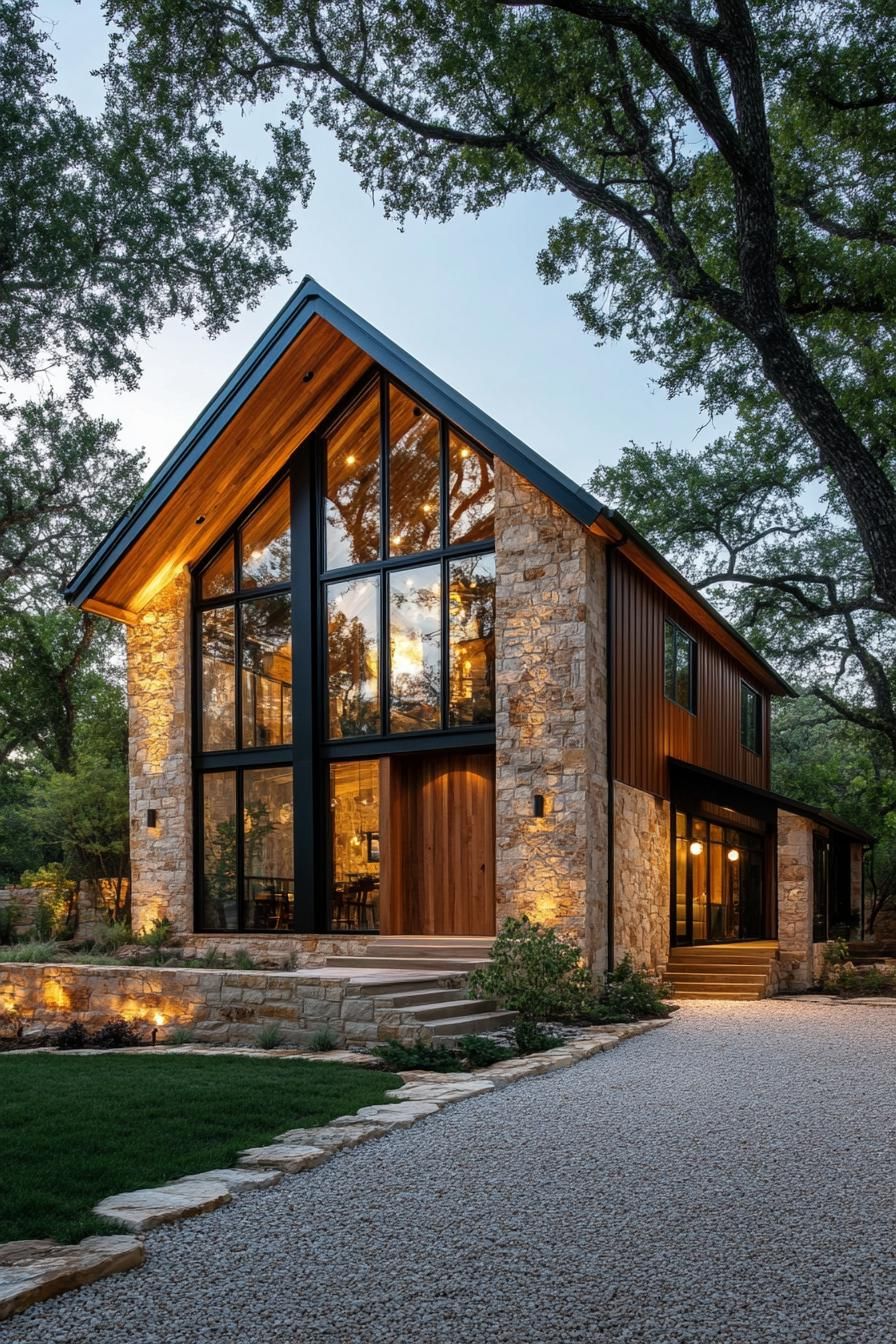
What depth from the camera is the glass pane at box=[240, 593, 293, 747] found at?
47.9ft

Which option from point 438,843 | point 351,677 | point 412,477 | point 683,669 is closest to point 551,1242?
point 438,843

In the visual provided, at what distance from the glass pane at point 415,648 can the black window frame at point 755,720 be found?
9.34 m

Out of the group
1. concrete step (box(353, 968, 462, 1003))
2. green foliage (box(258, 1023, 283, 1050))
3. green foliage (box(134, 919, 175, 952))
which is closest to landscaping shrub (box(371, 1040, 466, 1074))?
concrete step (box(353, 968, 462, 1003))

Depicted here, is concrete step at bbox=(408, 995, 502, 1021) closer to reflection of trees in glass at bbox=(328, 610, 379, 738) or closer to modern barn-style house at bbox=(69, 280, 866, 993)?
modern barn-style house at bbox=(69, 280, 866, 993)

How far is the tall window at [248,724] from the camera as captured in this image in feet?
47.3

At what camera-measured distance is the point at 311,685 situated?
1425 cm

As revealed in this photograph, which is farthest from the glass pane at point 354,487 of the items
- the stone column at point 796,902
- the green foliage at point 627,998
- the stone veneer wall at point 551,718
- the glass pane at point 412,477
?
the stone column at point 796,902

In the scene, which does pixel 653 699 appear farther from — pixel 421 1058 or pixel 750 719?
pixel 750 719

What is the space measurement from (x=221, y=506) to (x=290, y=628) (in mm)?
2068

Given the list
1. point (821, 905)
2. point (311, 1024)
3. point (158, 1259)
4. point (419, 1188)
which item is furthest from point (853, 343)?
point (158, 1259)

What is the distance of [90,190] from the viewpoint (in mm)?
7238

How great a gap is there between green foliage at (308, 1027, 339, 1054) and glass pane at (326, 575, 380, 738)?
4.84 meters

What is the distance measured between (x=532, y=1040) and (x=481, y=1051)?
68 cm

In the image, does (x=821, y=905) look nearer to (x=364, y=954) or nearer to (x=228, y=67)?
(x=364, y=954)
